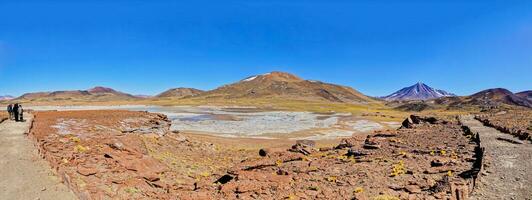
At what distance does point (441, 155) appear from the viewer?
81.7ft

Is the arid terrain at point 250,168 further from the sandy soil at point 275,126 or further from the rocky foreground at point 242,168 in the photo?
the sandy soil at point 275,126

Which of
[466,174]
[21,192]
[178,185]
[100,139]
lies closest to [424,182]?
[466,174]

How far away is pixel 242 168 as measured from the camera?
997 inches

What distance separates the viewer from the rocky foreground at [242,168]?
1709 cm

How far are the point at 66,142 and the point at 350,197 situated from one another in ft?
56.9

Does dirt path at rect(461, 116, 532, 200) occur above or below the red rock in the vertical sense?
below

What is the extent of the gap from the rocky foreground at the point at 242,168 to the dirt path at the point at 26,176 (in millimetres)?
486

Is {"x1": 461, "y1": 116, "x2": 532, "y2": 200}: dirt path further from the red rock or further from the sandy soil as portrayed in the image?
the sandy soil

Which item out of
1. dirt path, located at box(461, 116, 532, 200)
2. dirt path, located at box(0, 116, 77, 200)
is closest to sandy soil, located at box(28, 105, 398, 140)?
dirt path, located at box(461, 116, 532, 200)

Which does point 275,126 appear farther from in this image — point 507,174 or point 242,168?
point 507,174

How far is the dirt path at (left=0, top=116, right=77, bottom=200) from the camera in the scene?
13.0 meters

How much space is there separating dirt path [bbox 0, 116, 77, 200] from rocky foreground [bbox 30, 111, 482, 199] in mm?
486

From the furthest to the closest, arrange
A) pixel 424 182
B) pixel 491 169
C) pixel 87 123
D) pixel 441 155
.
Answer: pixel 87 123 → pixel 441 155 → pixel 491 169 → pixel 424 182

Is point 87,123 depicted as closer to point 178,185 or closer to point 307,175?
point 178,185
